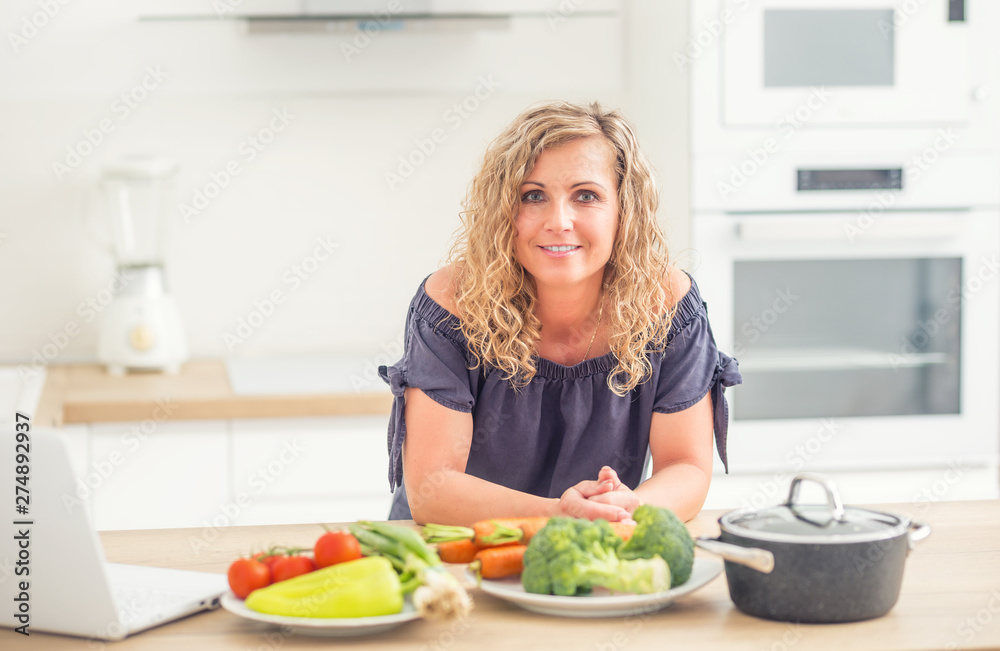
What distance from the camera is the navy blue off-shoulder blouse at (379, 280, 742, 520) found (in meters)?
1.41

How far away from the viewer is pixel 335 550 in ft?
2.82

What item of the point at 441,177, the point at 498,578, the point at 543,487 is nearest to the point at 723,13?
the point at 441,177

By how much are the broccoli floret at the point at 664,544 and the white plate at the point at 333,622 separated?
0.66 feet

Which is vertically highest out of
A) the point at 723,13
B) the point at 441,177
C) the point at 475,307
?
the point at 723,13

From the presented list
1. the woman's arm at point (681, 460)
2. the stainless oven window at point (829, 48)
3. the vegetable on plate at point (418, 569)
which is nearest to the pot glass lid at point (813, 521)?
the vegetable on plate at point (418, 569)

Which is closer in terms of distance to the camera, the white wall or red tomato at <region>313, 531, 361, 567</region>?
red tomato at <region>313, 531, 361, 567</region>

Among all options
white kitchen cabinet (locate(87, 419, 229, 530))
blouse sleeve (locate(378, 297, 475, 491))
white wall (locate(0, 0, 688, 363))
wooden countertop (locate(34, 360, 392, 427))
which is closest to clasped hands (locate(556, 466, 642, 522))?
blouse sleeve (locate(378, 297, 475, 491))

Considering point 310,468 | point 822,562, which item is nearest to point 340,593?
point 822,562

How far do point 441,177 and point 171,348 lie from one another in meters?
0.84

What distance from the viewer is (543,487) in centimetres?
152

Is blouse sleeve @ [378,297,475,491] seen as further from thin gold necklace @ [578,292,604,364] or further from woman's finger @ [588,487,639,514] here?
woman's finger @ [588,487,639,514]

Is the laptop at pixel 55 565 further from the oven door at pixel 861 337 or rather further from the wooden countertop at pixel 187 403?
the oven door at pixel 861 337

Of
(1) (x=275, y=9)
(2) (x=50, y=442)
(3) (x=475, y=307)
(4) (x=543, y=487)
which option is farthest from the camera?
(1) (x=275, y=9)

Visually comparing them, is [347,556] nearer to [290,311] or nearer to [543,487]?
[543,487]
